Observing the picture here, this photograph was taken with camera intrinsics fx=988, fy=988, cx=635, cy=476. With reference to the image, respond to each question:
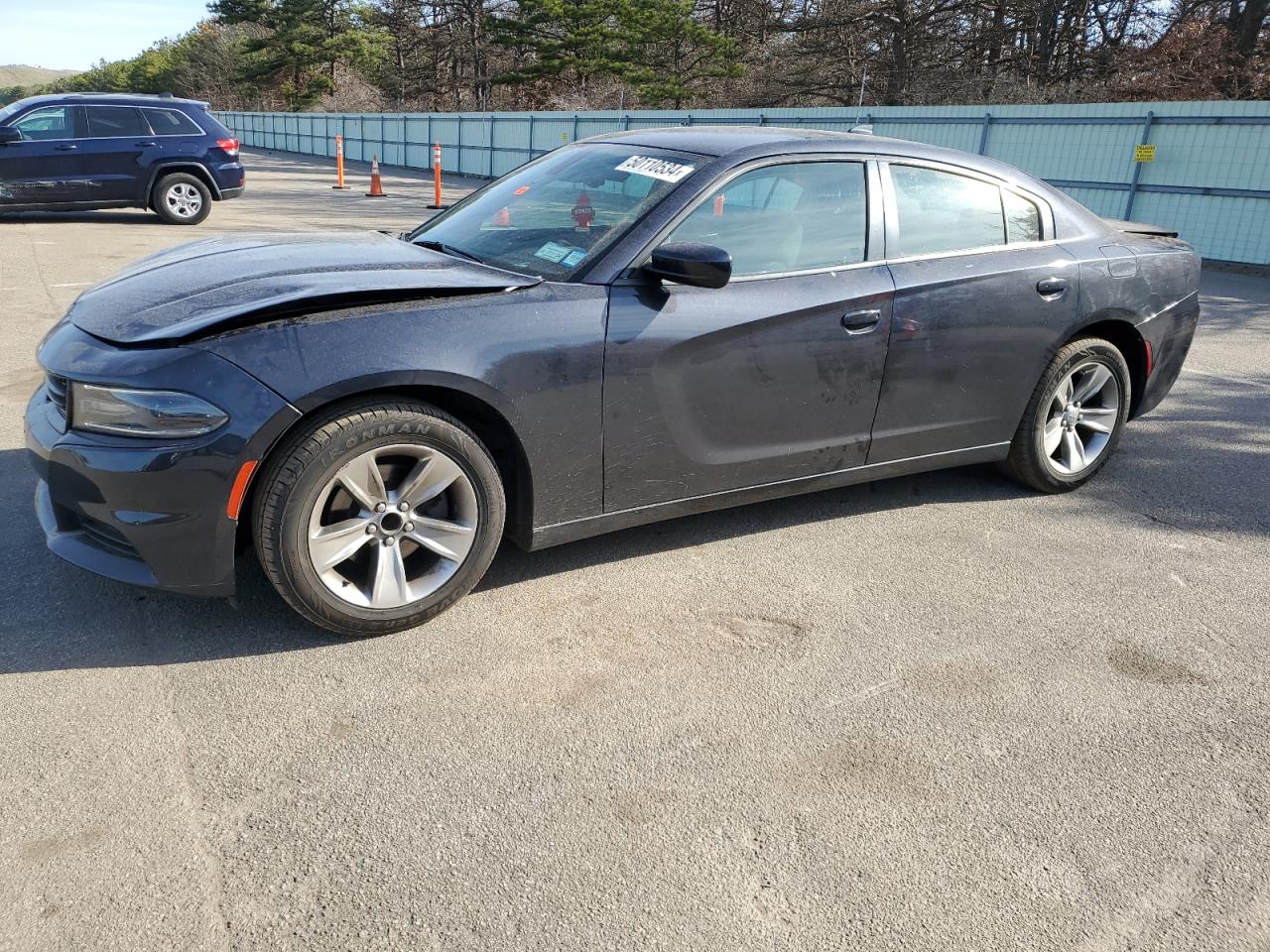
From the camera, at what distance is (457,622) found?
331 centimetres

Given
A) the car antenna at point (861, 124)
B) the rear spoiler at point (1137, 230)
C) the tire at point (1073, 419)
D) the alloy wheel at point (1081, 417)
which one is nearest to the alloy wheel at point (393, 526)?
the car antenna at point (861, 124)

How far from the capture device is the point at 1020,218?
437 cm

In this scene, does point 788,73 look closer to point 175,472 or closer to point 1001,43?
point 1001,43

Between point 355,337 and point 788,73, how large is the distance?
33.9 meters

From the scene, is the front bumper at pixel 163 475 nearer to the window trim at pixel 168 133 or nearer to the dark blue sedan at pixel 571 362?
the dark blue sedan at pixel 571 362

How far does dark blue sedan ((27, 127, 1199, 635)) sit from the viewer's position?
2865 millimetres

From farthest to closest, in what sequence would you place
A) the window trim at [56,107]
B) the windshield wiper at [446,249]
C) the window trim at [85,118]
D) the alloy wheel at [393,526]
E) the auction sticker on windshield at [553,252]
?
the window trim at [85,118] → the window trim at [56,107] → the windshield wiper at [446,249] → the auction sticker on windshield at [553,252] → the alloy wheel at [393,526]

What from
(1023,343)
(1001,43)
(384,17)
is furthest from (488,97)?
(1023,343)

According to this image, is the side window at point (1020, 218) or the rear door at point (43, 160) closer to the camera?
the side window at point (1020, 218)

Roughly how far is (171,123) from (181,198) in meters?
1.03

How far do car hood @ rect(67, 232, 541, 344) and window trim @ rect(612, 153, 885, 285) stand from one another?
0.39 meters

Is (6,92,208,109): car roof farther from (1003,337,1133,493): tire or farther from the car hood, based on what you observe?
(1003,337,1133,493): tire

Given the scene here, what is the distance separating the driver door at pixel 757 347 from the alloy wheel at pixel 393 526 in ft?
1.81

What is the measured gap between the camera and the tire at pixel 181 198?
14062 mm
